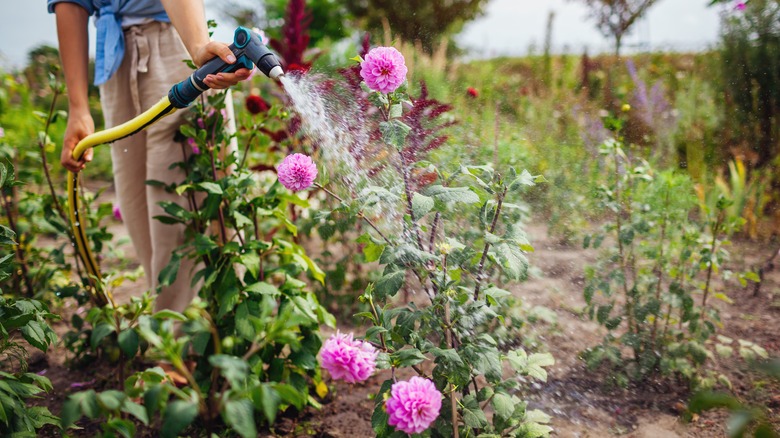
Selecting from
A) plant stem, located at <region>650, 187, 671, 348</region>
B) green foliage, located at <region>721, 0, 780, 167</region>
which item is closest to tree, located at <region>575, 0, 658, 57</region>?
green foliage, located at <region>721, 0, 780, 167</region>

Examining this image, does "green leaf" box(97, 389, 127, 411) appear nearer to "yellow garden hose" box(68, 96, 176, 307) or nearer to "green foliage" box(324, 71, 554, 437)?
"green foliage" box(324, 71, 554, 437)

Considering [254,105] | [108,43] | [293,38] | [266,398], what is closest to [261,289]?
[266,398]

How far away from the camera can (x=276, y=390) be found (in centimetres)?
79

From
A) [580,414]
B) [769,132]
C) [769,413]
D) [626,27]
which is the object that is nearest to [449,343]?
[580,414]

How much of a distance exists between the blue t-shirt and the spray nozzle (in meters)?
0.54

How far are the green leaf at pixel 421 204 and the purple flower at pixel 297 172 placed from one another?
0.91 ft

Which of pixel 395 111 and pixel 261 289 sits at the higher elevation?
pixel 395 111

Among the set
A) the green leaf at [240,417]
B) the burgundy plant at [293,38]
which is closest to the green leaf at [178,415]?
the green leaf at [240,417]

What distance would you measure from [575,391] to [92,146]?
5.60 feet

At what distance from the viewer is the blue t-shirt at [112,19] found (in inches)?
67.2

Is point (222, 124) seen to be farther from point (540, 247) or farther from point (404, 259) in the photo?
point (540, 247)

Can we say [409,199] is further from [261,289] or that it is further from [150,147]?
[150,147]

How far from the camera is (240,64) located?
1.29m

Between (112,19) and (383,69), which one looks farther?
(112,19)
